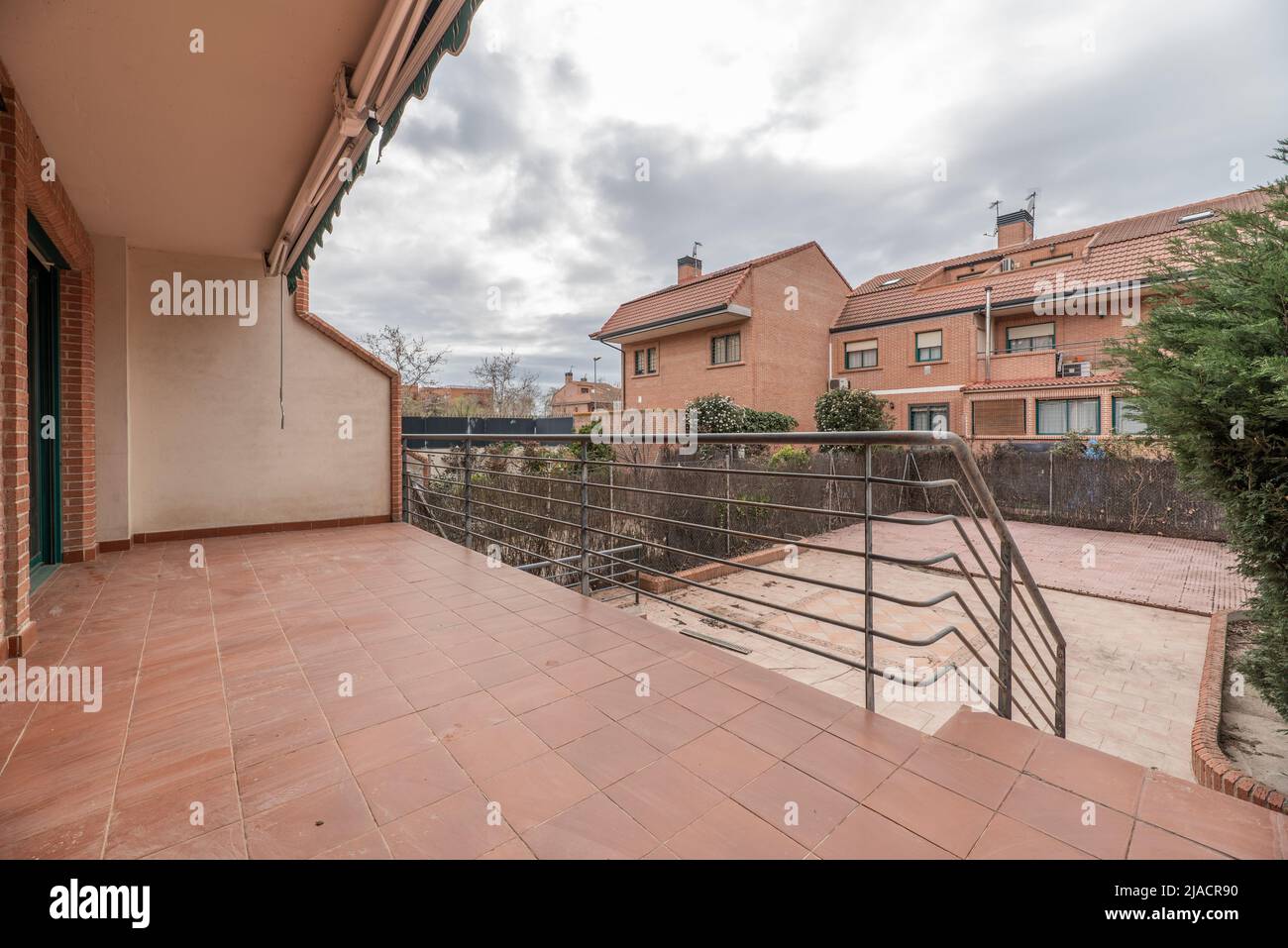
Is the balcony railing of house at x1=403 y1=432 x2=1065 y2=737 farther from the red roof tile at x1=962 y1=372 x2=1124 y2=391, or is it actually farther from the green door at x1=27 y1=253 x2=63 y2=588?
the red roof tile at x1=962 y1=372 x2=1124 y2=391

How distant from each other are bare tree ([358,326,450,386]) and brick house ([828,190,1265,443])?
13.7 metres

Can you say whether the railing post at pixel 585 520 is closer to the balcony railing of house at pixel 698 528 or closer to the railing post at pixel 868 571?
the balcony railing of house at pixel 698 528

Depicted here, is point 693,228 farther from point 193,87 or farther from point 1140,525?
point 193,87

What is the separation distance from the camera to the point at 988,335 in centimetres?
1580

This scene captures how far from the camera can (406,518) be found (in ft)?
22.5

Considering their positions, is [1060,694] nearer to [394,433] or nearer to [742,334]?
[394,433]

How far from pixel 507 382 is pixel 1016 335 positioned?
18.5m

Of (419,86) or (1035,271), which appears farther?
(1035,271)

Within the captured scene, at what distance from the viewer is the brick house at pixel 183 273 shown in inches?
102

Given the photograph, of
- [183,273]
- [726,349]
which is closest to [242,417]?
[183,273]

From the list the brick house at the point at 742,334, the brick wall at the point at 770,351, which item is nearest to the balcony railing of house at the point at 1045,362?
the brick wall at the point at 770,351

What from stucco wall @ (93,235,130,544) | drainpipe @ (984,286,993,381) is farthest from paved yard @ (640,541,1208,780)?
drainpipe @ (984,286,993,381)

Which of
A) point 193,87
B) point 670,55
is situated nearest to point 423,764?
point 193,87
